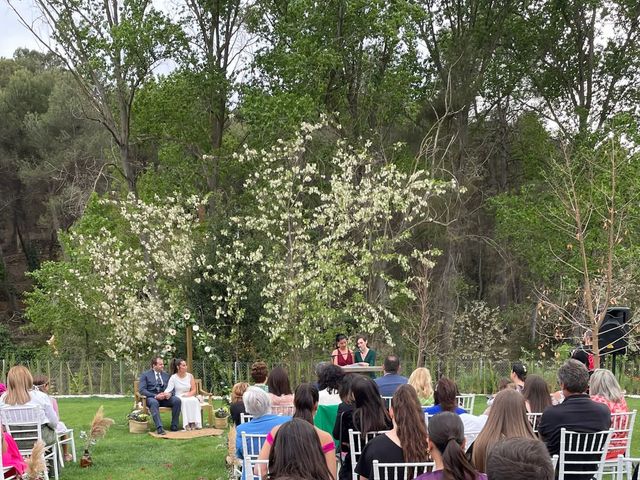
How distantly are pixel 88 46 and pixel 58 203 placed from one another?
13123 millimetres

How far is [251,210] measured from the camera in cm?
1769

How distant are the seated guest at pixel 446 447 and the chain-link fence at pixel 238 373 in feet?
35.0

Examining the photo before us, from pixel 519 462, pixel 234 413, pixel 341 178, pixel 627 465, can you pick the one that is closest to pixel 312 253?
pixel 341 178

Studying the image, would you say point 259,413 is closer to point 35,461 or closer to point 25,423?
point 35,461

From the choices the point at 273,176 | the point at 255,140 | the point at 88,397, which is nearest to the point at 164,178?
the point at 255,140

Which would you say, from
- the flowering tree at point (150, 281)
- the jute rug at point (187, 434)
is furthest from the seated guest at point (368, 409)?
the flowering tree at point (150, 281)

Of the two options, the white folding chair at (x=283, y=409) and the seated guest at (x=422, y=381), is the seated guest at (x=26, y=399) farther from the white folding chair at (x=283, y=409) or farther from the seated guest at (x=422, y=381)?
the seated guest at (x=422, y=381)

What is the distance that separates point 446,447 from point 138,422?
319 inches

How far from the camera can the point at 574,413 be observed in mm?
5484

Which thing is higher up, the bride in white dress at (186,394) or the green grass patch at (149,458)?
the bride in white dress at (186,394)

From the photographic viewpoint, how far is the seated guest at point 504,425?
428cm

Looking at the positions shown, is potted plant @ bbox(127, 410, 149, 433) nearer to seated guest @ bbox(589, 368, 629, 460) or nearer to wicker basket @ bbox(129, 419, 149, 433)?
wicker basket @ bbox(129, 419, 149, 433)

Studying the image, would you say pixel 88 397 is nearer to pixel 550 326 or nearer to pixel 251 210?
pixel 251 210

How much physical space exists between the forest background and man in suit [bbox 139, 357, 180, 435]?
9.39 feet
